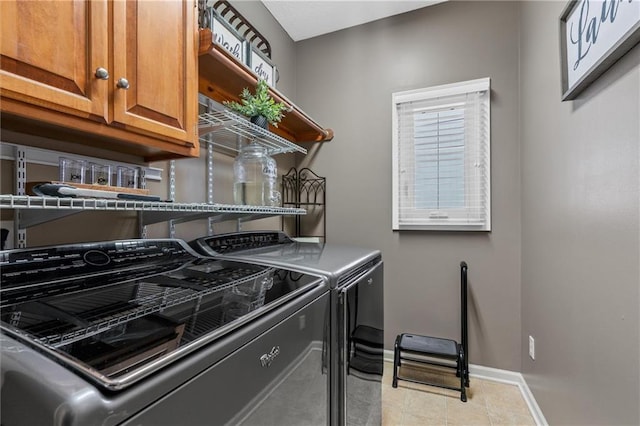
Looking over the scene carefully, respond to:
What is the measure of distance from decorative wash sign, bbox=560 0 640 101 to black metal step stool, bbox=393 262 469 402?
1263 millimetres

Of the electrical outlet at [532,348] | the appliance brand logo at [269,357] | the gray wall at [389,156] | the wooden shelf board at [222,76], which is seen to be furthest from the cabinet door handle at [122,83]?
the electrical outlet at [532,348]

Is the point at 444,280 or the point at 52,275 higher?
the point at 52,275

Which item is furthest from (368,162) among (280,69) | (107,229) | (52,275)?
(52,275)

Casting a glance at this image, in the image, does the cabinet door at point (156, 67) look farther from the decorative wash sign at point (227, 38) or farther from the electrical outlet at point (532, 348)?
the electrical outlet at point (532, 348)

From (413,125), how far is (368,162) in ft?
1.45

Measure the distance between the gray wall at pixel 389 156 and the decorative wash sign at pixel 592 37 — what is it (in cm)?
87

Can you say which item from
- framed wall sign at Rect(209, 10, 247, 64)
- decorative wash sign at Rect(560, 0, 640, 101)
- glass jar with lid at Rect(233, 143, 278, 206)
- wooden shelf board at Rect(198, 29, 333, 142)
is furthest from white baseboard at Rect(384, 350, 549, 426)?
framed wall sign at Rect(209, 10, 247, 64)

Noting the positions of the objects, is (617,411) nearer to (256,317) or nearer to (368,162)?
(256,317)

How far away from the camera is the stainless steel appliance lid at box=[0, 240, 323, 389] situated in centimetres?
47

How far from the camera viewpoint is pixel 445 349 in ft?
6.63

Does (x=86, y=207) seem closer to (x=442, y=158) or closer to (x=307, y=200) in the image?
(x=307, y=200)

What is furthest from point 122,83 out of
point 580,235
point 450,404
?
point 450,404

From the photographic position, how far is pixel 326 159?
262 cm

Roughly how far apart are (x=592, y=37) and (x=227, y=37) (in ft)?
4.98
